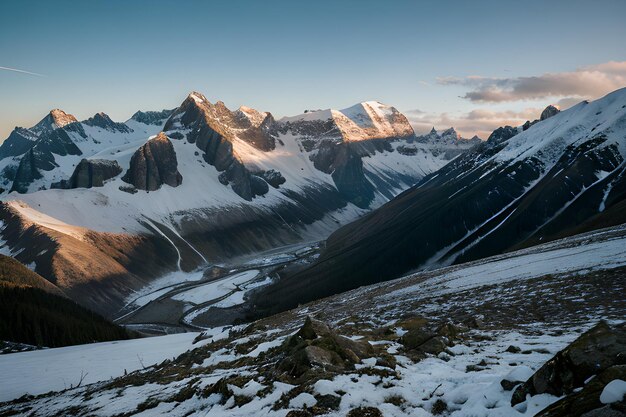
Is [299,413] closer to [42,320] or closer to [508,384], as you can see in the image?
[508,384]

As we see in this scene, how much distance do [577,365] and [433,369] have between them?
6578 millimetres

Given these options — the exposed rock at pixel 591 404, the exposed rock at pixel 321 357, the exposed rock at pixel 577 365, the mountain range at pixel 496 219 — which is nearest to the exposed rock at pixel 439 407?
the exposed rock at pixel 577 365

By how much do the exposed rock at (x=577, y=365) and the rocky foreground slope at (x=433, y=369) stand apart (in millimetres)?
26

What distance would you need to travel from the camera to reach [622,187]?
142625 millimetres

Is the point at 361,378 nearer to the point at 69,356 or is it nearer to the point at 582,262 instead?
the point at 582,262

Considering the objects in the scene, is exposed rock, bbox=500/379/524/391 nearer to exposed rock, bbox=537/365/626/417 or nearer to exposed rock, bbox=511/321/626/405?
exposed rock, bbox=511/321/626/405

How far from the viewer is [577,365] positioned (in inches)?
398

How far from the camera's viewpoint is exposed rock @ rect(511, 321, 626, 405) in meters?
9.98

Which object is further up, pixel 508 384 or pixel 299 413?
pixel 299 413

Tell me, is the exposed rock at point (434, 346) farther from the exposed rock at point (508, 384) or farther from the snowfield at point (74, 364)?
the snowfield at point (74, 364)

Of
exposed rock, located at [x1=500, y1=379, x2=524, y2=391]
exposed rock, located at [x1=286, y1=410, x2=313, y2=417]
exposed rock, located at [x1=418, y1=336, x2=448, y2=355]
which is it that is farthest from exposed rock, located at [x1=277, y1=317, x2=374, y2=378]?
exposed rock, located at [x1=500, y1=379, x2=524, y2=391]

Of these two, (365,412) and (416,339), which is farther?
(416,339)

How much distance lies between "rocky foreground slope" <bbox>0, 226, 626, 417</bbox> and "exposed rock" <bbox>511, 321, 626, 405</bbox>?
0.03 m

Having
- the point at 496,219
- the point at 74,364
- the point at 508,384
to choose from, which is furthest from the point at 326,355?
the point at 496,219
